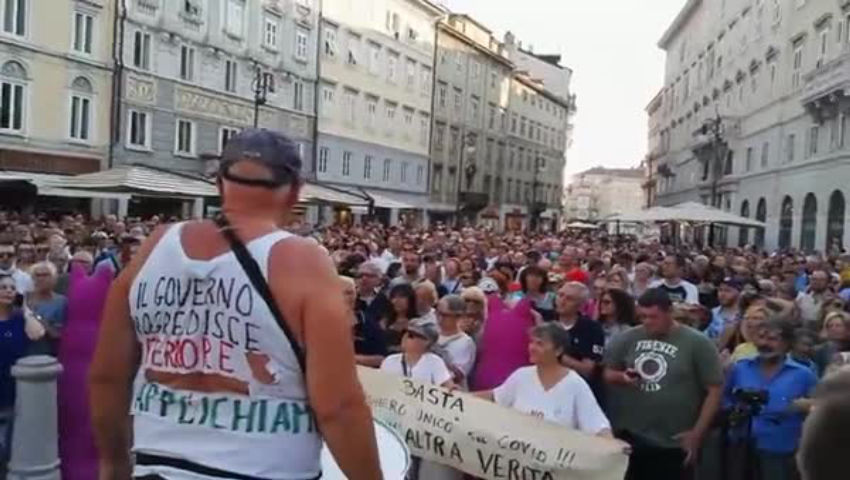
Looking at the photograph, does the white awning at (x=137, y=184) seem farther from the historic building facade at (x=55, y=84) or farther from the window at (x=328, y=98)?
the window at (x=328, y=98)

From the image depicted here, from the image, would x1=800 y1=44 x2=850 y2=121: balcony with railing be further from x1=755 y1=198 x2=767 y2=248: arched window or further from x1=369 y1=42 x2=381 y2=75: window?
x1=369 y1=42 x2=381 y2=75: window

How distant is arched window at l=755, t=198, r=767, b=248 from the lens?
152ft

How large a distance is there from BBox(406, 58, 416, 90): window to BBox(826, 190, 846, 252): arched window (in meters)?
27.2

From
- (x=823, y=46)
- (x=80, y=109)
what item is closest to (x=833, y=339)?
(x=80, y=109)

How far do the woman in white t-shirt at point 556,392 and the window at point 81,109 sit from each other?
2735 centimetres

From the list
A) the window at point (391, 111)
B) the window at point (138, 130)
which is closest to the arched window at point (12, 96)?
the window at point (138, 130)

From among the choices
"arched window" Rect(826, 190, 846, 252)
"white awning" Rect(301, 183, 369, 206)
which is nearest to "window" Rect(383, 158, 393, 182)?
"white awning" Rect(301, 183, 369, 206)

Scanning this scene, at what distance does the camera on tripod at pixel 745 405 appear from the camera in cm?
654

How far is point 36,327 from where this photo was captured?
24.2 feet

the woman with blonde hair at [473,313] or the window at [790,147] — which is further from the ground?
the window at [790,147]

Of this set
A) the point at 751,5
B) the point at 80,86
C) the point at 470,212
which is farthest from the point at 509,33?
the point at 80,86

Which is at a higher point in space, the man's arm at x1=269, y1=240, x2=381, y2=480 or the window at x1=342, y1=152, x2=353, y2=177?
the window at x1=342, y1=152, x2=353, y2=177

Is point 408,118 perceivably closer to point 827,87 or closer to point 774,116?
point 774,116

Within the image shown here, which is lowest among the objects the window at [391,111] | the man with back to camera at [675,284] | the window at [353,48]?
the man with back to camera at [675,284]
